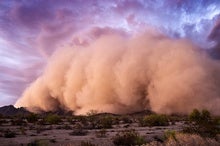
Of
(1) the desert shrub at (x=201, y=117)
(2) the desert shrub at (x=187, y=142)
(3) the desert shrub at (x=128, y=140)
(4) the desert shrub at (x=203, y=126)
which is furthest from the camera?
(1) the desert shrub at (x=201, y=117)

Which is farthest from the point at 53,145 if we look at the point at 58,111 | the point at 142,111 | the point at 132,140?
the point at 58,111

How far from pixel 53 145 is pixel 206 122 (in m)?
13.4

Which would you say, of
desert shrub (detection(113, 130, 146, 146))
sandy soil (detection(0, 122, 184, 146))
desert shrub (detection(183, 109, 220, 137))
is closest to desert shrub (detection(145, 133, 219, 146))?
desert shrub (detection(113, 130, 146, 146))

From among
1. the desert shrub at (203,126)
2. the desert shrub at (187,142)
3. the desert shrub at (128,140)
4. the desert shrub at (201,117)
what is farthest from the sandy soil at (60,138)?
the desert shrub at (187,142)

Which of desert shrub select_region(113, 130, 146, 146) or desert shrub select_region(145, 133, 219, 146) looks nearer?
desert shrub select_region(145, 133, 219, 146)

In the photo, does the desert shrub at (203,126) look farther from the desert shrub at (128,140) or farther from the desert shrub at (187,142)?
the desert shrub at (128,140)

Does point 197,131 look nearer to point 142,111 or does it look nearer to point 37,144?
point 37,144

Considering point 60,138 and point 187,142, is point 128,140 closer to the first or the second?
point 187,142

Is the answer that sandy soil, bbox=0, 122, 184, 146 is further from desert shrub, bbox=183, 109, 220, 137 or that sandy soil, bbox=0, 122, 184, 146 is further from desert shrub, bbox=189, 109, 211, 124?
desert shrub, bbox=189, 109, 211, 124

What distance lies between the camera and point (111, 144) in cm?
2211

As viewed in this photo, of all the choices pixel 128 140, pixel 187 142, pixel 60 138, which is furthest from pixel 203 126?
pixel 60 138

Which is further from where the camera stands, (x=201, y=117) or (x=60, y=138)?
(x=201, y=117)

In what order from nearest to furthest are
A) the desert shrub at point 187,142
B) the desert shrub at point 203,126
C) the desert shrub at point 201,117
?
the desert shrub at point 187,142 < the desert shrub at point 203,126 < the desert shrub at point 201,117

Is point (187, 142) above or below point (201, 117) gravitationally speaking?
below
